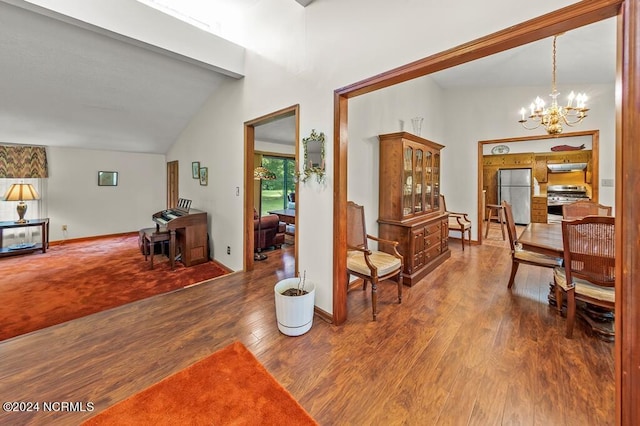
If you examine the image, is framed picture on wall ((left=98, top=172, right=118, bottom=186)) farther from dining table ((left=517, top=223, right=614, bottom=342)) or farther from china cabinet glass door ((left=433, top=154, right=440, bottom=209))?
dining table ((left=517, top=223, right=614, bottom=342))

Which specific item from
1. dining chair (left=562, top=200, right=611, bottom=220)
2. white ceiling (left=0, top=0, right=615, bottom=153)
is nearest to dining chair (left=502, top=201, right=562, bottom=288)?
dining chair (left=562, top=200, right=611, bottom=220)

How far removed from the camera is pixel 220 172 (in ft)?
13.2

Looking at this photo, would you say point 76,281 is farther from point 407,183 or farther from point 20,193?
point 407,183

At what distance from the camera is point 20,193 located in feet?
15.4

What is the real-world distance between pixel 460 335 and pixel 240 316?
1.95 meters

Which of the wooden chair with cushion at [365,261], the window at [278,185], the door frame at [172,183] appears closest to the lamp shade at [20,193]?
the door frame at [172,183]

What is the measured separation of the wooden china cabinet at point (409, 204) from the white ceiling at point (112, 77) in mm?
1927

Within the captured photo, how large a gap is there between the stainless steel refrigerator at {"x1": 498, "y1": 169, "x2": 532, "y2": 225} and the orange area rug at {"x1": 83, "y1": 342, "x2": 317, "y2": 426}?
861 cm

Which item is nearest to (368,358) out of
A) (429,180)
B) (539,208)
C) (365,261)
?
Result: (365,261)

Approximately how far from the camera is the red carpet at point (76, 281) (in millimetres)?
2605

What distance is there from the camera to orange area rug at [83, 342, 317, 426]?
1.32 m

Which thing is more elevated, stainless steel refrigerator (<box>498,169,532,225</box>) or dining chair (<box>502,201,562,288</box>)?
stainless steel refrigerator (<box>498,169,532,225</box>)

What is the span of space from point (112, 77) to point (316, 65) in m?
3.06

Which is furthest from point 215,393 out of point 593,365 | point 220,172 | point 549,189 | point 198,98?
point 549,189
